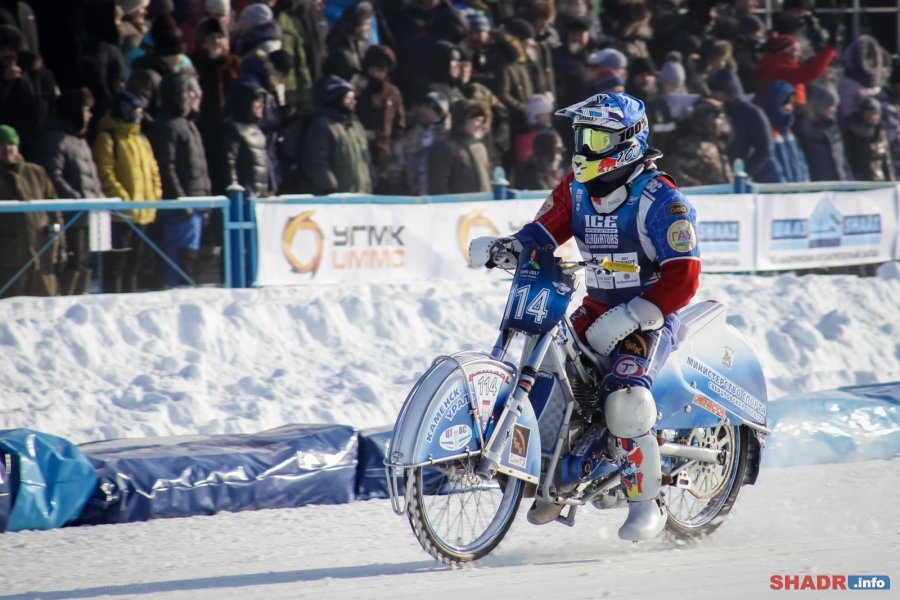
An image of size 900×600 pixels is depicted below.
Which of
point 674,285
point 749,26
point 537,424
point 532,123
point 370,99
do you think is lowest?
point 537,424

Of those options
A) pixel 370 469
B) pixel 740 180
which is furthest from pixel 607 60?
pixel 370 469

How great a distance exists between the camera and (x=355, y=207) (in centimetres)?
1022

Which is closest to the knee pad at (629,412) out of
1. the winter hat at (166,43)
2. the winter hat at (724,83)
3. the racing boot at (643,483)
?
the racing boot at (643,483)

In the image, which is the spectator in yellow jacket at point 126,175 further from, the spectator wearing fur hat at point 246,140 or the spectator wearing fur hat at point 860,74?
the spectator wearing fur hat at point 860,74

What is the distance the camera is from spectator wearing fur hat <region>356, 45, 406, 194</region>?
1084 cm

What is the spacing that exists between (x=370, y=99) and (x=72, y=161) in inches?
105

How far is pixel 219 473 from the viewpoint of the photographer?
6.09 m

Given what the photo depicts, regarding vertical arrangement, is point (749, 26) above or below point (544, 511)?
above

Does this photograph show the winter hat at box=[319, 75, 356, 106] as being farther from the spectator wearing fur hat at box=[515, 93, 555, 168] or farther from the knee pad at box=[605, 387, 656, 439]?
the knee pad at box=[605, 387, 656, 439]

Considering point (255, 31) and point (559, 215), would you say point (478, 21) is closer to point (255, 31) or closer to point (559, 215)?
point (255, 31)

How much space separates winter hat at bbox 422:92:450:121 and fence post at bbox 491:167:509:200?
2.22ft

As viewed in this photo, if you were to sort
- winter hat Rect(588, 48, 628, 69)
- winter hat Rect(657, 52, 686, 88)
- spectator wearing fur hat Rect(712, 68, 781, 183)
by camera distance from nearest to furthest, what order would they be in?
winter hat Rect(588, 48, 628, 69)
winter hat Rect(657, 52, 686, 88)
spectator wearing fur hat Rect(712, 68, 781, 183)

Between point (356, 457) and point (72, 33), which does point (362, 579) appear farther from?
point (72, 33)

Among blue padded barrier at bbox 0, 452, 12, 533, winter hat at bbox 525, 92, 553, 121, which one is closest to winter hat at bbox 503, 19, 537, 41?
winter hat at bbox 525, 92, 553, 121
